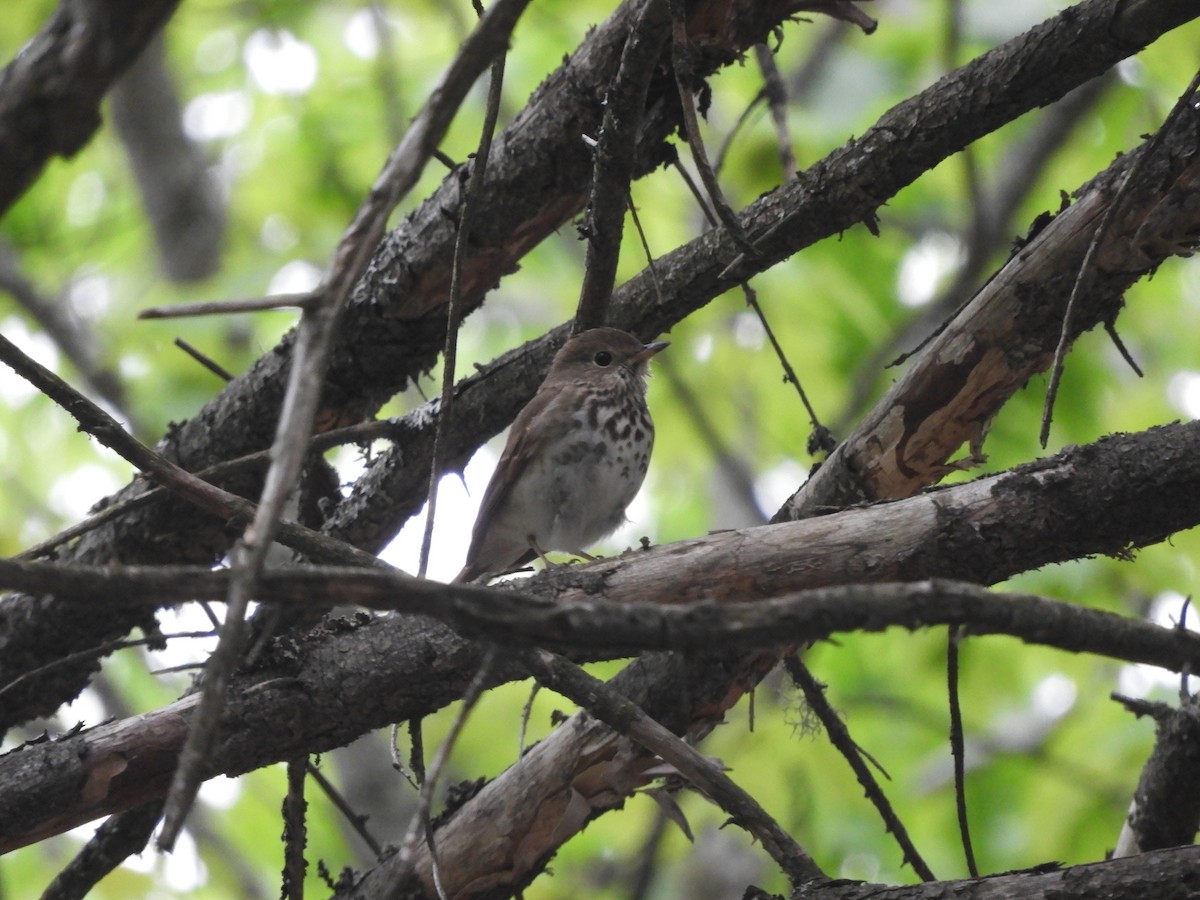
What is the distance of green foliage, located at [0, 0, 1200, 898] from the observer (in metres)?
5.41

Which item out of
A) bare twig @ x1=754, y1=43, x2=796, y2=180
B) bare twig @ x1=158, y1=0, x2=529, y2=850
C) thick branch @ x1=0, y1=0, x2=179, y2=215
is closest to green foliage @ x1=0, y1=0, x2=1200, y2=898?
bare twig @ x1=754, y1=43, x2=796, y2=180

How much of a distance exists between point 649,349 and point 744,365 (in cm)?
246

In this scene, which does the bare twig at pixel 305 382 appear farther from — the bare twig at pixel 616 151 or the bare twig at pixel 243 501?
the bare twig at pixel 616 151

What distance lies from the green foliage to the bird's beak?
1.05 metres

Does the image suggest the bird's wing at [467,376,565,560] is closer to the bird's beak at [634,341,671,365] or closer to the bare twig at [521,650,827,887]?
the bird's beak at [634,341,671,365]

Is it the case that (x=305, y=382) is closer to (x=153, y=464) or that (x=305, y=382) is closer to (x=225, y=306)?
(x=225, y=306)

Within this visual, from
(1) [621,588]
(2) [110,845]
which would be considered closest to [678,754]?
(1) [621,588]

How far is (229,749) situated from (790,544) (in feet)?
4.50

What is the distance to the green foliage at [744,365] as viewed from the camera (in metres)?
5.41

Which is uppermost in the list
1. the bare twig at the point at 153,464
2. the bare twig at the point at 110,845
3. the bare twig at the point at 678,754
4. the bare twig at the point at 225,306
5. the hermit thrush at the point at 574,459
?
the hermit thrush at the point at 574,459

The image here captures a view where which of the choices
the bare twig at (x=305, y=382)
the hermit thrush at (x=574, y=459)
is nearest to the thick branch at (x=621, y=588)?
the bare twig at (x=305, y=382)

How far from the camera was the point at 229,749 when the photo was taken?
2.84 meters

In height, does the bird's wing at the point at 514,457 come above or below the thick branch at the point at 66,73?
above

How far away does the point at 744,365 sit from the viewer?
6.89 metres
